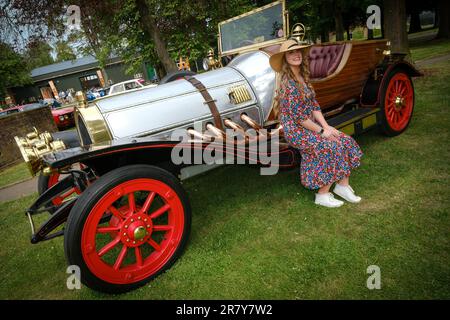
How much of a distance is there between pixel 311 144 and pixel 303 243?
867 millimetres

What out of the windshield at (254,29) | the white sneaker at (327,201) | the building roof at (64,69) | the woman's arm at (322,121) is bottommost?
the white sneaker at (327,201)

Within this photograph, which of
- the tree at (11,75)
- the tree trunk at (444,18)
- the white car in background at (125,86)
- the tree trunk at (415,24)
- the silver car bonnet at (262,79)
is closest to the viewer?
the silver car bonnet at (262,79)

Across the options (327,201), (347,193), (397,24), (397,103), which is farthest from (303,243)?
(397,24)

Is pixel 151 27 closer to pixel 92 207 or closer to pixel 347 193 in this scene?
pixel 347 193

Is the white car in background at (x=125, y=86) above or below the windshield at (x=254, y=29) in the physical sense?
below

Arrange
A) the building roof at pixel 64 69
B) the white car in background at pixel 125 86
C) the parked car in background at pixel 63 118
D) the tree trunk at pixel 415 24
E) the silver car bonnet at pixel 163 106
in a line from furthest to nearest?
the building roof at pixel 64 69
the tree trunk at pixel 415 24
the white car in background at pixel 125 86
the parked car in background at pixel 63 118
the silver car bonnet at pixel 163 106

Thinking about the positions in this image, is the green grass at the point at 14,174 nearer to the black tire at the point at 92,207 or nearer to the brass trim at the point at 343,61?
the black tire at the point at 92,207

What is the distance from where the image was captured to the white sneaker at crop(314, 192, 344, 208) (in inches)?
110

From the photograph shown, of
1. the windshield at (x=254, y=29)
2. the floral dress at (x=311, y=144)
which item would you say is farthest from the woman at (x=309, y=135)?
the windshield at (x=254, y=29)

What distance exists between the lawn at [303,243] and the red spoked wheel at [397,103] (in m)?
0.27

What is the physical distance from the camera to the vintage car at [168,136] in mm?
2086

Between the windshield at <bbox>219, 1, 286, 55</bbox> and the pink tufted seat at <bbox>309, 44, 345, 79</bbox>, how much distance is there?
0.46 metres

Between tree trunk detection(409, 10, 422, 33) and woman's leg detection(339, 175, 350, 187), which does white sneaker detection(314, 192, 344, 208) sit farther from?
tree trunk detection(409, 10, 422, 33)

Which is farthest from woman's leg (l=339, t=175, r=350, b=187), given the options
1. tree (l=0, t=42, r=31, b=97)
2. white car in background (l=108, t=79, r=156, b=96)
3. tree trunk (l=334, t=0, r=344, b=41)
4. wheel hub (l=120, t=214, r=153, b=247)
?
tree (l=0, t=42, r=31, b=97)
